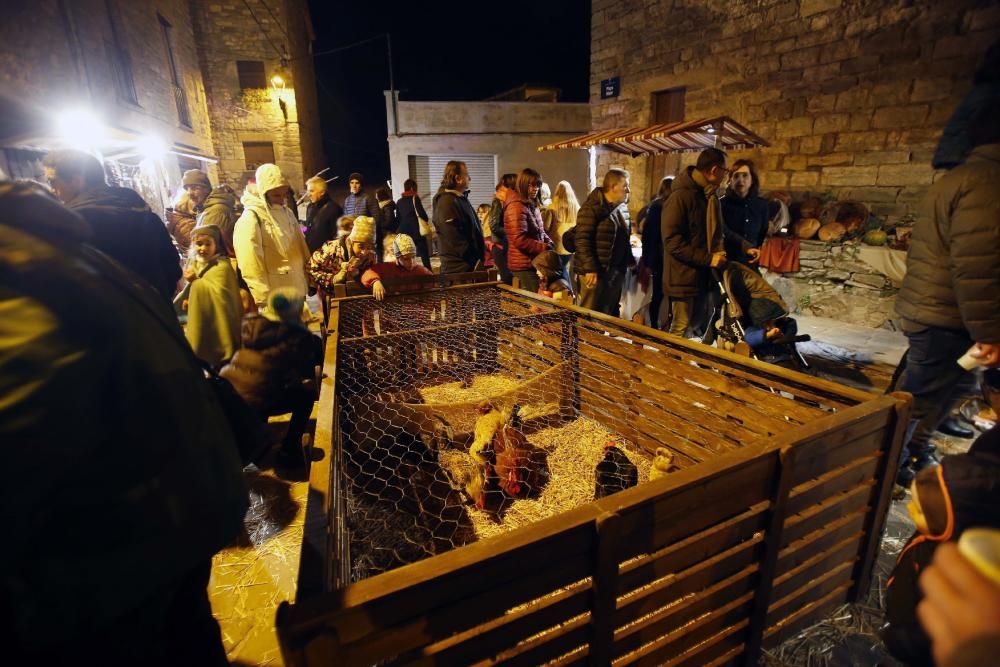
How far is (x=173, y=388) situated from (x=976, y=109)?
11.5 ft

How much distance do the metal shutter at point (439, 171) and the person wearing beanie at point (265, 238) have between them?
10.2 metres

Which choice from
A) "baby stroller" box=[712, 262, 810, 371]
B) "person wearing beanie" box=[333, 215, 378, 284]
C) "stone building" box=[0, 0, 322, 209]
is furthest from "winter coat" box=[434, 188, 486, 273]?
"stone building" box=[0, 0, 322, 209]

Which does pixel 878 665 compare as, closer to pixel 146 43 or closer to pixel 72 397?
pixel 72 397

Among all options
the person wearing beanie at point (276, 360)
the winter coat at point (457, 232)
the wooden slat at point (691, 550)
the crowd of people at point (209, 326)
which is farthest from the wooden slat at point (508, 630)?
the winter coat at point (457, 232)

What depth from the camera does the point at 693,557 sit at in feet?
4.47

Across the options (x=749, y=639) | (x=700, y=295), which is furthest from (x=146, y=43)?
(x=749, y=639)

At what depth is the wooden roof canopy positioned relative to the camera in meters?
5.28

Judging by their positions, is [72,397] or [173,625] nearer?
[72,397]

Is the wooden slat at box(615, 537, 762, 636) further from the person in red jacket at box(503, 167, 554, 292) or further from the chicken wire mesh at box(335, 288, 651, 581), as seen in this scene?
the person in red jacket at box(503, 167, 554, 292)

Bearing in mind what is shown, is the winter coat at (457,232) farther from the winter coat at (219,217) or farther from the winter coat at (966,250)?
the winter coat at (966,250)

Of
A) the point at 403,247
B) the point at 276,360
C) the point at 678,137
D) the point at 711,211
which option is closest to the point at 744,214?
the point at 711,211

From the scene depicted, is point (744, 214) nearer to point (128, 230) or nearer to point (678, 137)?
point (678, 137)

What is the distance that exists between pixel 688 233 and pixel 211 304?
3543mm

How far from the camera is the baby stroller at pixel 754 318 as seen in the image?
12.2ft
